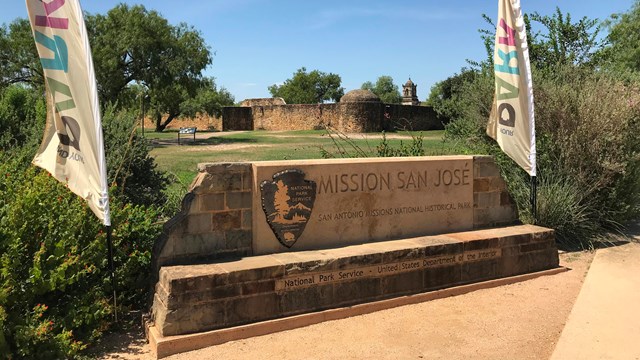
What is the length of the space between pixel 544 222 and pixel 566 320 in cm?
304

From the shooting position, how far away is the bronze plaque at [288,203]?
15.9 ft

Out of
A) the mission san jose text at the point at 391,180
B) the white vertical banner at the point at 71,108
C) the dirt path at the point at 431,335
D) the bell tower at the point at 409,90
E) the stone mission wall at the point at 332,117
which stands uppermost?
the bell tower at the point at 409,90

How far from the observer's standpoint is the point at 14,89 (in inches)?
407

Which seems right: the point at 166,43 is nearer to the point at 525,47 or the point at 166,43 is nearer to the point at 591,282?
the point at 525,47

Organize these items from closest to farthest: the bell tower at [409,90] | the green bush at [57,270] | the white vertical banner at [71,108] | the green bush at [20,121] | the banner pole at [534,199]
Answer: the green bush at [57,270]
the white vertical banner at [71,108]
the banner pole at [534,199]
the green bush at [20,121]
the bell tower at [409,90]

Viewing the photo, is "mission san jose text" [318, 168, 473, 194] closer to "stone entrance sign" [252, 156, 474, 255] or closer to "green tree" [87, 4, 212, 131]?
"stone entrance sign" [252, 156, 474, 255]

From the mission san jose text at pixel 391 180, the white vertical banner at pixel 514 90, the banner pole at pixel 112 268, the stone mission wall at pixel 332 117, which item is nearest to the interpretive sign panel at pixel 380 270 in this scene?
the mission san jose text at pixel 391 180

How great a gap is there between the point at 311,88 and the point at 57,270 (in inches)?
3429

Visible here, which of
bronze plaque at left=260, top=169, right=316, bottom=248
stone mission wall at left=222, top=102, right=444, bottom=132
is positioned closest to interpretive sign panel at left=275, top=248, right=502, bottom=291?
bronze plaque at left=260, top=169, right=316, bottom=248

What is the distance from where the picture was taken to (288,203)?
16.1 ft

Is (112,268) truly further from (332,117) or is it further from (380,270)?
(332,117)

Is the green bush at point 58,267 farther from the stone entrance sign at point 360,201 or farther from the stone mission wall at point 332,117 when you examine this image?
the stone mission wall at point 332,117

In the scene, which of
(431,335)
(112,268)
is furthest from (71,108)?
(431,335)

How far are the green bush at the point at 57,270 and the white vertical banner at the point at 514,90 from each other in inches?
185
